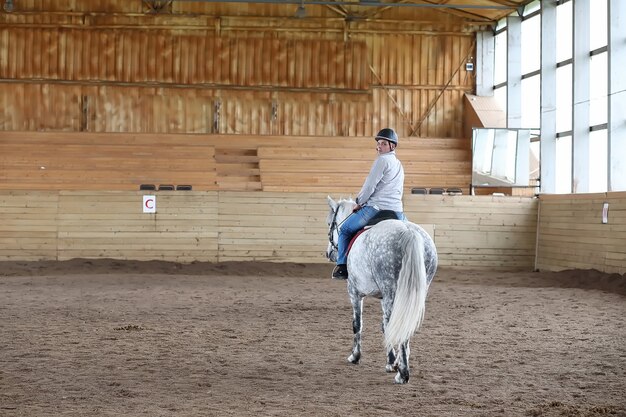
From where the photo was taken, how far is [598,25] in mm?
20094

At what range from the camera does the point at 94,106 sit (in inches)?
1053

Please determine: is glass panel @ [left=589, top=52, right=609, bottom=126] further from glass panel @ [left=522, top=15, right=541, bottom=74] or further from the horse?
the horse

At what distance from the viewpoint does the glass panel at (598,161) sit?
64.7ft

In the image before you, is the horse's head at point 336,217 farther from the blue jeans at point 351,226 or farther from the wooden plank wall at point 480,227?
the wooden plank wall at point 480,227

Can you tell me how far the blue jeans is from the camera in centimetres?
834

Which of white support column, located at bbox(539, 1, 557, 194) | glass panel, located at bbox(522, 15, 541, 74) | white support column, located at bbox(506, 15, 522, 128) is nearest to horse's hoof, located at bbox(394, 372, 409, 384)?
white support column, located at bbox(539, 1, 557, 194)

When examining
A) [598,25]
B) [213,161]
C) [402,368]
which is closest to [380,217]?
[402,368]

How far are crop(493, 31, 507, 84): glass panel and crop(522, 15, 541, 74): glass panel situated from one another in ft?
5.55

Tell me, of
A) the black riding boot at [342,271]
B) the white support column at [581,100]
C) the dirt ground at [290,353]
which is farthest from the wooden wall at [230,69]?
the black riding boot at [342,271]

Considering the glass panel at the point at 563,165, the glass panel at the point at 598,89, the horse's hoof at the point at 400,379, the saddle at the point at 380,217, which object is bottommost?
the horse's hoof at the point at 400,379

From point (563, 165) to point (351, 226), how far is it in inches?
592

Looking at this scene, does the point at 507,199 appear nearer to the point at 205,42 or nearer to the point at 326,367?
the point at 205,42

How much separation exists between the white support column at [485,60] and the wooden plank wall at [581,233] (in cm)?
780

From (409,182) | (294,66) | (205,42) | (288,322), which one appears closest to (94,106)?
(205,42)
